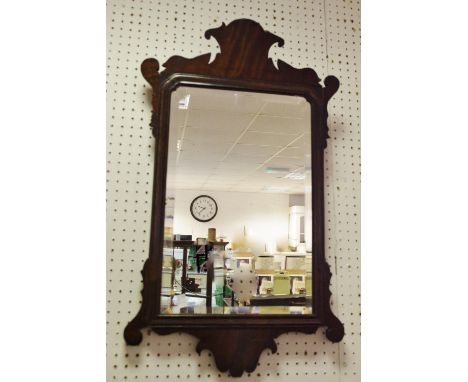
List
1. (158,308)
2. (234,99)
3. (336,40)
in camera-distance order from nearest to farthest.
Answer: (158,308) → (234,99) → (336,40)

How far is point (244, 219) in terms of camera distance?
127 centimetres

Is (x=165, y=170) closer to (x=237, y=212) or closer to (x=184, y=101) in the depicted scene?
(x=184, y=101)

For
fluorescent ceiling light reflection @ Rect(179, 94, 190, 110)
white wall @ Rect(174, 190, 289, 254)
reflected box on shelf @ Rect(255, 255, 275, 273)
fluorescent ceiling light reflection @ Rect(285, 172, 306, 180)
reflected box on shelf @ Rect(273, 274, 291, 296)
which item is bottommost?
reflected box on shelf @ Rect(273, 274, 291, 296)

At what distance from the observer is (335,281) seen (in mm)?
1156

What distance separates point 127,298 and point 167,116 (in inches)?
22.1

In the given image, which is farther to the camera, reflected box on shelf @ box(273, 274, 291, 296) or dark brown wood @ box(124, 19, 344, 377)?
reflected box on shelf @ box(273, 274, 291, 296)

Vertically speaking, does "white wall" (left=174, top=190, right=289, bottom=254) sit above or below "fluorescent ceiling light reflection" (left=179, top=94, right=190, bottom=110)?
below

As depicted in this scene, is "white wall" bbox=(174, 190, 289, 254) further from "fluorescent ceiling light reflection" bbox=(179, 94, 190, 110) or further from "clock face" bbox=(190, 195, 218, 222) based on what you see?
"fluorescent ceiling light reflection" bbox=(179, 94, 190, 110)

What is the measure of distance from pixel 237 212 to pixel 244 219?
0.06m

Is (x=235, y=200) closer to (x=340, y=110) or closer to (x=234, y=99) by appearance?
(x=234, y=99)

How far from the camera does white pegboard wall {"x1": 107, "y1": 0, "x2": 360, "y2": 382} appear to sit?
1.04 metres

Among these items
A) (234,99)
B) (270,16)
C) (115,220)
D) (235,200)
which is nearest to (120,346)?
(115,220)

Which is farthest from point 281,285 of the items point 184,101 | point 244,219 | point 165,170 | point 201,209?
point 184,101

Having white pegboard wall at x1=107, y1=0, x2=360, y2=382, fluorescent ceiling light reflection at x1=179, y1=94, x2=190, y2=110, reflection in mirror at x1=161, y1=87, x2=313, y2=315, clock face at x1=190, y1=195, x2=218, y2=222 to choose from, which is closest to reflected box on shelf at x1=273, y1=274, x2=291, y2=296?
reflection in mirror at x1=161, y1=87, x2=313, y2=315
